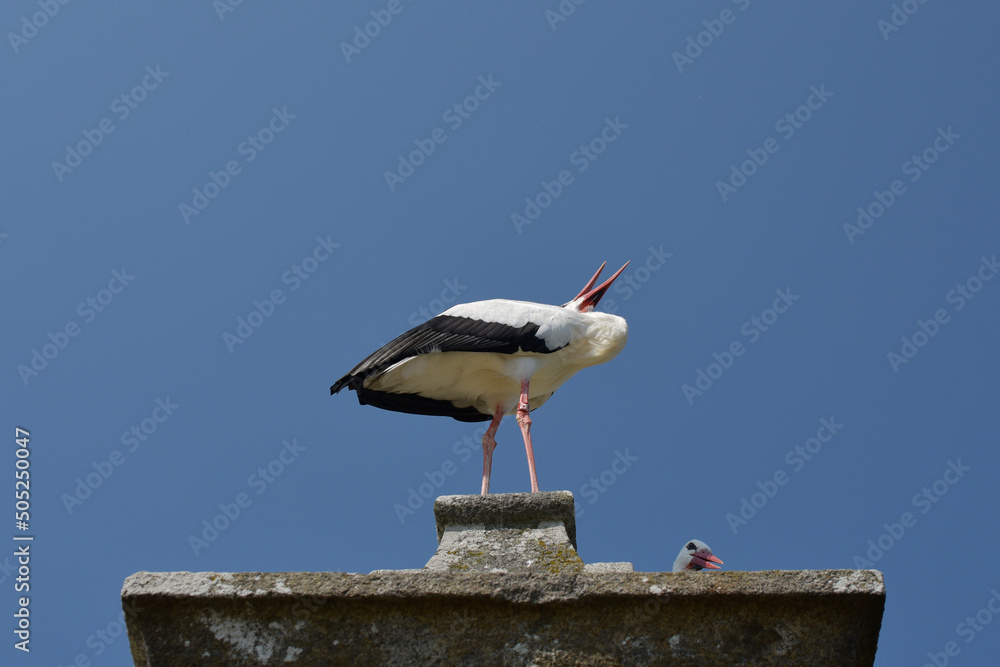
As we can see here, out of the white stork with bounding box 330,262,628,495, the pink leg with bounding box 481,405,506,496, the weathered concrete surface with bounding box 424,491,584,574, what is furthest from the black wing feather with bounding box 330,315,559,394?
the weathered concrete surface with bounding box 424,491,584,574

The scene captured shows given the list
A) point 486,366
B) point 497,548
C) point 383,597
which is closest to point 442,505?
point 497,548

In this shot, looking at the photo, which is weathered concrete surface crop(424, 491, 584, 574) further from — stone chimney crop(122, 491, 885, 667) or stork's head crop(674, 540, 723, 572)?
stork's head crop(674, 540, 723, 572)

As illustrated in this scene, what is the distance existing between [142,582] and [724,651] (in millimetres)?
2492

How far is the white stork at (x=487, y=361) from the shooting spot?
24.7ft

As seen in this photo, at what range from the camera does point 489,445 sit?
7.57 meters

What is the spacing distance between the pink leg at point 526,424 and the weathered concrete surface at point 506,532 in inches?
57.9

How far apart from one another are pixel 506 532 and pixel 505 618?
128 centimetres

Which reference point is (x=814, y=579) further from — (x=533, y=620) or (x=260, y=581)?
(x=260, y=581)

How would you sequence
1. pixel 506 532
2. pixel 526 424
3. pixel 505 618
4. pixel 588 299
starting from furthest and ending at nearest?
pixel 588 299, pixel 526 424, pixel 506 532, pixel 505 618

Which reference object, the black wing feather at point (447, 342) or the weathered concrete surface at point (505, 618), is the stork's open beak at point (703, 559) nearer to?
the black wing feather at point (447, 342)

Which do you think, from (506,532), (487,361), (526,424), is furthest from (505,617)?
(487,361)

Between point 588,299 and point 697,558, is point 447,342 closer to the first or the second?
point 588,299

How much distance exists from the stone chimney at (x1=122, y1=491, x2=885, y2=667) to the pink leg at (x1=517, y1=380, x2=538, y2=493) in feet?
9.17

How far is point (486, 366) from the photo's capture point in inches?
312
